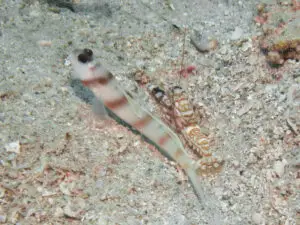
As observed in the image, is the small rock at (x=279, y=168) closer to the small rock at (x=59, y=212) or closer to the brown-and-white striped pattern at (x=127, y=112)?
the brown-and-white striped pattern at (x=127, y=112)

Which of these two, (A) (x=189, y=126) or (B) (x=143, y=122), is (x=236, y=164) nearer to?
(A) (x=189, y=126)

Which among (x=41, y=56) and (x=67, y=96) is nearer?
(x=67, y=96)

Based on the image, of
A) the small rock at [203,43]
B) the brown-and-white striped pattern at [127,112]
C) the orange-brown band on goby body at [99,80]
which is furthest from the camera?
the small rock at [203,43]

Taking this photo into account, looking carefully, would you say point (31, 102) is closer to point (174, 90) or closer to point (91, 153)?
point (91, 153)

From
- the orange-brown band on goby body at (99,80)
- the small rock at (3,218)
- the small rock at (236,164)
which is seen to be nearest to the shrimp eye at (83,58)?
the orange-brown band on goby body at (99,80)

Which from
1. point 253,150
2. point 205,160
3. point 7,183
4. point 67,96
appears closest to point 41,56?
point 67,96

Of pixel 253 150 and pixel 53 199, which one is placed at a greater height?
pixel 253 150
